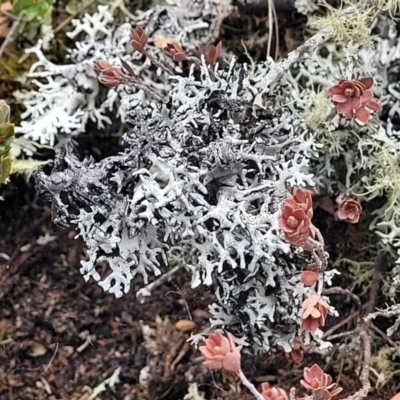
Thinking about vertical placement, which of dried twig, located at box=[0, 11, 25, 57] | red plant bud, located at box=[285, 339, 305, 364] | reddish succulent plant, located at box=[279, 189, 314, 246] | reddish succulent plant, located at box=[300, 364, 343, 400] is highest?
dried twig, located at box=[0, 11, 25, 57]

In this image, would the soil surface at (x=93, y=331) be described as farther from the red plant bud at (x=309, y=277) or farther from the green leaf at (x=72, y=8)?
the red plant bud at (x=309, y=277)

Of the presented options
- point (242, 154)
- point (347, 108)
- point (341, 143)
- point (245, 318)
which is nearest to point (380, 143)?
point (341, 143)

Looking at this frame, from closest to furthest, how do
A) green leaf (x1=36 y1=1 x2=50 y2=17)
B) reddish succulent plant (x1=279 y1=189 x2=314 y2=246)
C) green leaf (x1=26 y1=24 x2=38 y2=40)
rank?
reddish succulent plant (x1=279 y1=189 x2=314 y2=246) < green leaf (x1=36 y1=1 x2=50 y2=17) < green leaf (x1=26 y1=24 x2=38 y2=40)

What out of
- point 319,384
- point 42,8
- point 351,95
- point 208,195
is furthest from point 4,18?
point 319,384

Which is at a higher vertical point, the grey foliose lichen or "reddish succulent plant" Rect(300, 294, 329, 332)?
the grey foliose lichen

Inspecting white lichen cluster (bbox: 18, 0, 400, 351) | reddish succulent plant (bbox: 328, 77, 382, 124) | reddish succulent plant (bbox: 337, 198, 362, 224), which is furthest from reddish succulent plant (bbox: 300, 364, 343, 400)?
reddish succulent plant (bbox: 328, 77, 382, 124)

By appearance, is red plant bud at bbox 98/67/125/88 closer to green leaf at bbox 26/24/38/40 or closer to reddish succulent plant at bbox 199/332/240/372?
green leaf at bbox 26/24/38/40

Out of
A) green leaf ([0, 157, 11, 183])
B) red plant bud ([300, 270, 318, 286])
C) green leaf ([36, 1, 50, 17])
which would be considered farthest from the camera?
green leaf ([36, 1, 50, 17])
